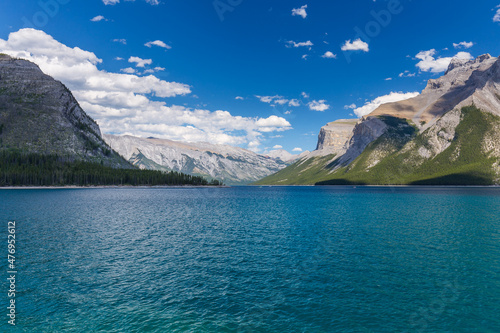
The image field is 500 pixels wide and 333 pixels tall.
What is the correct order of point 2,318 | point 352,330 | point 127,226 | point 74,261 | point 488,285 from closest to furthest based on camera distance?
point 352,330 < point 2,318 < point 488,285 < point 74,261 < point 127,226

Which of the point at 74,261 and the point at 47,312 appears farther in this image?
the point at 74,261

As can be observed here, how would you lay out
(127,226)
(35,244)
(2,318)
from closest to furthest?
(2,318)
(35,244)
(127,226)

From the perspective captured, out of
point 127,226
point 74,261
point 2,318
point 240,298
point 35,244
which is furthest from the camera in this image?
point 127,226

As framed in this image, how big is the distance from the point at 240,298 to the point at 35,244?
1797 inches

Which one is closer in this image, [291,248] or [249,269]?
[249,269]

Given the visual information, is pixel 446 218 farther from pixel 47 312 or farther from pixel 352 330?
pixel 47 312

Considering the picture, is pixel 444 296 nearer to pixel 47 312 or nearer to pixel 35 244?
pixel 47 312

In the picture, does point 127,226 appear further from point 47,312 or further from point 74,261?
point 47,312

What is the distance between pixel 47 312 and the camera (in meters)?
26.7

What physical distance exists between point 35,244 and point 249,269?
1682 inches

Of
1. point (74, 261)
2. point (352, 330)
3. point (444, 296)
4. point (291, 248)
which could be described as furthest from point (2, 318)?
point (444, 296)

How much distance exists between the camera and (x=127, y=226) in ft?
244

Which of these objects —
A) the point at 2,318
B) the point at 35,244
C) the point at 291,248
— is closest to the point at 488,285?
the point at 291,248

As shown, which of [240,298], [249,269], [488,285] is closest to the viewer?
[240,298]
